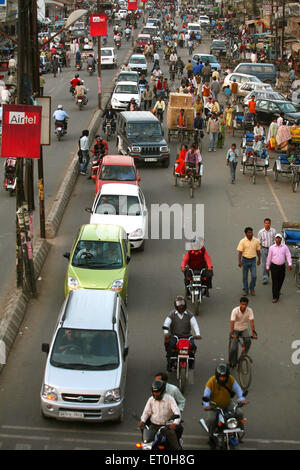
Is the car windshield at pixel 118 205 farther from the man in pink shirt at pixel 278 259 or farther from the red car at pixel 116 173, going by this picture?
the man in pink shirt at pixel 278 259

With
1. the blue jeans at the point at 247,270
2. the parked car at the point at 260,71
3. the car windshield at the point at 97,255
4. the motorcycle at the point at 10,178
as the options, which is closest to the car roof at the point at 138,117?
the motorcycle at the point at 10,178

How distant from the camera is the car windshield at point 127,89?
3962 centimetres

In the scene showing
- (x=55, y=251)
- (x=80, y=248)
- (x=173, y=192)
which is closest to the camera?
(x=80, y=248)

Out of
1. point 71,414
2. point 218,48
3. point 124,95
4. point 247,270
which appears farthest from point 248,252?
point 218,48

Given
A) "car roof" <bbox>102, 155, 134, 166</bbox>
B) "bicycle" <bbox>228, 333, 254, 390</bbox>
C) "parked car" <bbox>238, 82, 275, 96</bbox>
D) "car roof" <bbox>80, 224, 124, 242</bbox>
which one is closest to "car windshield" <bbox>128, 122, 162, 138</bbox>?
"car roof" <bbox>102, 155, 134, 166</bbox>

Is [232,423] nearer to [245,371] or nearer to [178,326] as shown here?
[245,371]

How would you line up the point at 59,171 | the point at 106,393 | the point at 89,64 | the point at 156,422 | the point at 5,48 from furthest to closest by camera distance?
the point at 5,48 → the point at 89,64 → the point at 59,171 → the point at 106,393 → the point at 156,422

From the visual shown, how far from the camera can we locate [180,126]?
31.6 metres

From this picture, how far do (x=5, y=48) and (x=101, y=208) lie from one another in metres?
44.0

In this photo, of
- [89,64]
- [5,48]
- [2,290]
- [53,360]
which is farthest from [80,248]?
[5,48]

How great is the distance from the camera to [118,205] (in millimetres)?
20359

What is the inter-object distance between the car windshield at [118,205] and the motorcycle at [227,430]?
33.1ft

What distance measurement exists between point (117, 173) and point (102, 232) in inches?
266

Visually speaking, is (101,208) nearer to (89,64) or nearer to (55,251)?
(55,251)
